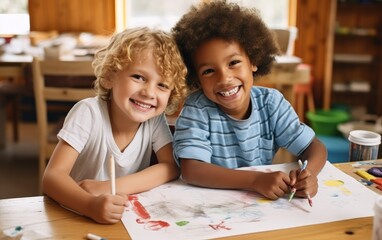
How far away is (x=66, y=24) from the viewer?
4.36 meters

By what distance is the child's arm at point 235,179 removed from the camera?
1.00m

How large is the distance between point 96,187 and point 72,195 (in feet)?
0.25

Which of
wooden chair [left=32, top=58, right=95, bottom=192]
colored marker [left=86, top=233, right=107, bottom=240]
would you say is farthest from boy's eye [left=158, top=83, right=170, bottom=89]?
wooden chair [left=32, top=58, right=95, bottom=192]

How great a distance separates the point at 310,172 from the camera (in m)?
1.08

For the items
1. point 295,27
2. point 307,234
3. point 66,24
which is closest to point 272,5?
point 295,27

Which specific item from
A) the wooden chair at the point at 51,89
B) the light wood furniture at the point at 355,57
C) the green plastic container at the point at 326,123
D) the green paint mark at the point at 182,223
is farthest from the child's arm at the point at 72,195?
the light wood furniture at the point at 355,57

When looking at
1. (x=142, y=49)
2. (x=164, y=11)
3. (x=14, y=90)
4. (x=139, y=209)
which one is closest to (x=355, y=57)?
(x=164, y=11)

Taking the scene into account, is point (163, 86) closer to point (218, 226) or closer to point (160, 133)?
point (160, 133)

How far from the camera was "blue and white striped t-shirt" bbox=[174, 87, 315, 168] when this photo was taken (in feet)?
3.96

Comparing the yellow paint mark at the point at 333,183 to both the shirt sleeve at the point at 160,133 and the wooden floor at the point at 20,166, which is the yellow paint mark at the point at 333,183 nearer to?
the shirt sleeve at the point at 160,133

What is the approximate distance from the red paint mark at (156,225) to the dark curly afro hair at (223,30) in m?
0.49

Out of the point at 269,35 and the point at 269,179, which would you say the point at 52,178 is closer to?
the point at 269,179

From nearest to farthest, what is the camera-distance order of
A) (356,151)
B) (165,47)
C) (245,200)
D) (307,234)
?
(307,234) → (245,200) → (165,47) → (356,151)

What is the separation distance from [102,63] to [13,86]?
242 cm
